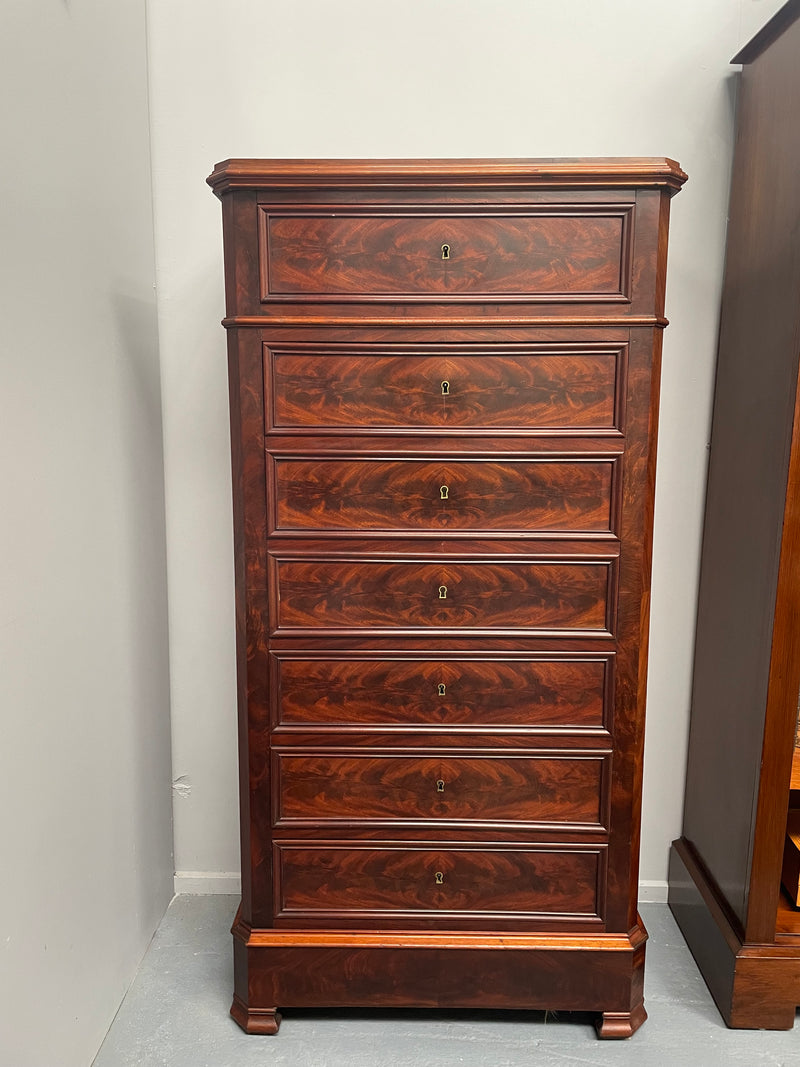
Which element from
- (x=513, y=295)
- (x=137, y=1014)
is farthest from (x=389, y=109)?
(x=137, y=1014)

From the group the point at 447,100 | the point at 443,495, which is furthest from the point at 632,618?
the point at 447,100

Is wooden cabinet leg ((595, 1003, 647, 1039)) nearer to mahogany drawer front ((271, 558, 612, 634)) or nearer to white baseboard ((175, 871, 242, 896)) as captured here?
mahogany drawer front ((271, 558, 612, 634))

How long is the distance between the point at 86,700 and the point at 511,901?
103 cm

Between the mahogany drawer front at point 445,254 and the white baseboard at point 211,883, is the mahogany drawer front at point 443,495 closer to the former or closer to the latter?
the mahogany drawer front at point 445,254

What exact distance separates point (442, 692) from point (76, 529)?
2.76ft

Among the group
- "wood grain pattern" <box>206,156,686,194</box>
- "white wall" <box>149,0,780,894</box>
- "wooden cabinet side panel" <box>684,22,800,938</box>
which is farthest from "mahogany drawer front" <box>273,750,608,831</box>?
"wood grain pattern" <box>206,156,686,194</box>

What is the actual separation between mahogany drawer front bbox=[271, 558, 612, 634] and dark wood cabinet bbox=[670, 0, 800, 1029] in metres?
0.41

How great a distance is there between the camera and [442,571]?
178 centimetres

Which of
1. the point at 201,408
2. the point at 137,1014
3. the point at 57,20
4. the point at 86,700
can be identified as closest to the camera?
the point at 57,20

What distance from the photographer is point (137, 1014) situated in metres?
1.96

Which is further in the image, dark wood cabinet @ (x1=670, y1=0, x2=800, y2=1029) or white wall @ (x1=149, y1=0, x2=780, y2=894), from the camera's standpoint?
white wall @ (x1=149, y1=0, x2=780, y2=894)

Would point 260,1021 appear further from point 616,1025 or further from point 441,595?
point 441,595

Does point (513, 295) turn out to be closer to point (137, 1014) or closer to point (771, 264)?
point (771, 264)

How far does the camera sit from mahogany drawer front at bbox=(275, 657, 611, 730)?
1812 mm
